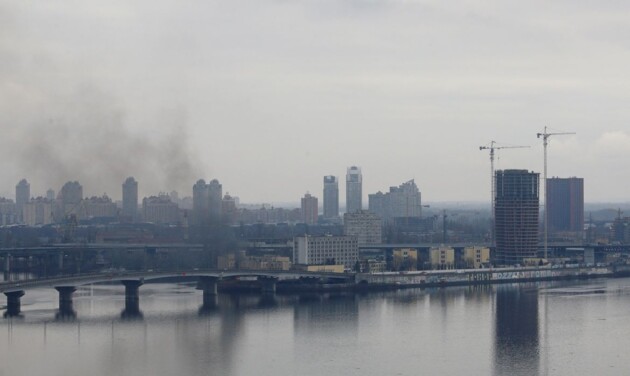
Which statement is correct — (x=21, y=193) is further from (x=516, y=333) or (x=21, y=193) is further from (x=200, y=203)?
(x=516, y=333)

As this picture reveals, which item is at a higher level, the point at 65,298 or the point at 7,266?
the point at 7,266

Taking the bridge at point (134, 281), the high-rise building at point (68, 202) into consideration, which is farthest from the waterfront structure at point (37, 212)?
the bridge at point (134, 281)

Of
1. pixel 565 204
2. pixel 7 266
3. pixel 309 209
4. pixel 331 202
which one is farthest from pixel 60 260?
pixel 331 202

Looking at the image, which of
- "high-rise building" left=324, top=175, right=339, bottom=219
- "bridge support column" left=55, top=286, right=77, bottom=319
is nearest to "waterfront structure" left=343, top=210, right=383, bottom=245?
→ "bridge support column" left=55, top=286, right=77, bottom=319

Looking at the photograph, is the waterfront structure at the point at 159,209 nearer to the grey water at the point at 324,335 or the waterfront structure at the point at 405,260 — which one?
the waterfront structure at the point at 405,260

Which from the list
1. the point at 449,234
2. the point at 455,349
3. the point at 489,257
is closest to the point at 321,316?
the point at 455,349

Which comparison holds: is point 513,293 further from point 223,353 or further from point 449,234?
point 449,234
